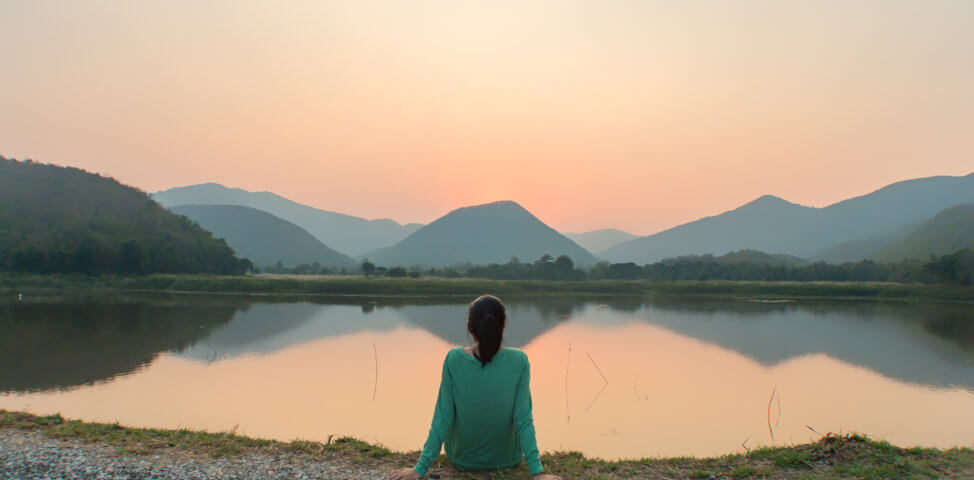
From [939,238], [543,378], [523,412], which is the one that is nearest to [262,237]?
[543,378]

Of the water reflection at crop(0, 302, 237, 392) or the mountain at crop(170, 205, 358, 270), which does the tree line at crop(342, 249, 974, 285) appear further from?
the mountain at crop(170, 205, 358, 270)

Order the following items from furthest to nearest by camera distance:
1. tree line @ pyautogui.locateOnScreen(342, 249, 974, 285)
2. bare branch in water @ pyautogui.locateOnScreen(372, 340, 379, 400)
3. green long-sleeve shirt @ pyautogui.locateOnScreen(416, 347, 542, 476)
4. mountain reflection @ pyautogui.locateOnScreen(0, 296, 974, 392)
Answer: tree line @ pyautogui.locateOnScreen(342, 249, 974, 285) → mountain reflection @ pyautogui.locateOnScreen(0, 296, 974, 392) → bare branch in water @ pyautogui.locateOnScreen(372, 340, 379, 400) → green long-sleeve shirt @ pyautogui.locateOnScreen(416, 347, 542, 476)

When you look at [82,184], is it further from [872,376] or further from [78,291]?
[872,376]

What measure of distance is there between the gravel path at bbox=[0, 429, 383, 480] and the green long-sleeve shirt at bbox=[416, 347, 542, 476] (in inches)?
52.7

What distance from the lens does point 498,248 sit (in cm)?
16700

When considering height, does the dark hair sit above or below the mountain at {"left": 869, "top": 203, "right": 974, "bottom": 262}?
below

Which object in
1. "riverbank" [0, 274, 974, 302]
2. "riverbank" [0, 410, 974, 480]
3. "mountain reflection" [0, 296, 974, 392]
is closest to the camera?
"riverbank" [0, 410, 974, 480]

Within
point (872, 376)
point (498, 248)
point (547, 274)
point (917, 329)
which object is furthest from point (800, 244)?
point (872, 376)

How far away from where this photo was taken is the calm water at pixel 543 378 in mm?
9023

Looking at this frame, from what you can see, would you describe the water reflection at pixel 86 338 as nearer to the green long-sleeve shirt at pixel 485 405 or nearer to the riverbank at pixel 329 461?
the riverbank at pixel 329 461

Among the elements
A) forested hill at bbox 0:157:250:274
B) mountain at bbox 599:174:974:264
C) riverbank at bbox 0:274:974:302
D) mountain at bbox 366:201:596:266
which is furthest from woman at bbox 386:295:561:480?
mountain at bbox 599:174:974:264

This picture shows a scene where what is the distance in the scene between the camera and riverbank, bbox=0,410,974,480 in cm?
483

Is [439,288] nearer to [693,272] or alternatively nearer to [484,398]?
[693,272]

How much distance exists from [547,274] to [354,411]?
63.2 m
